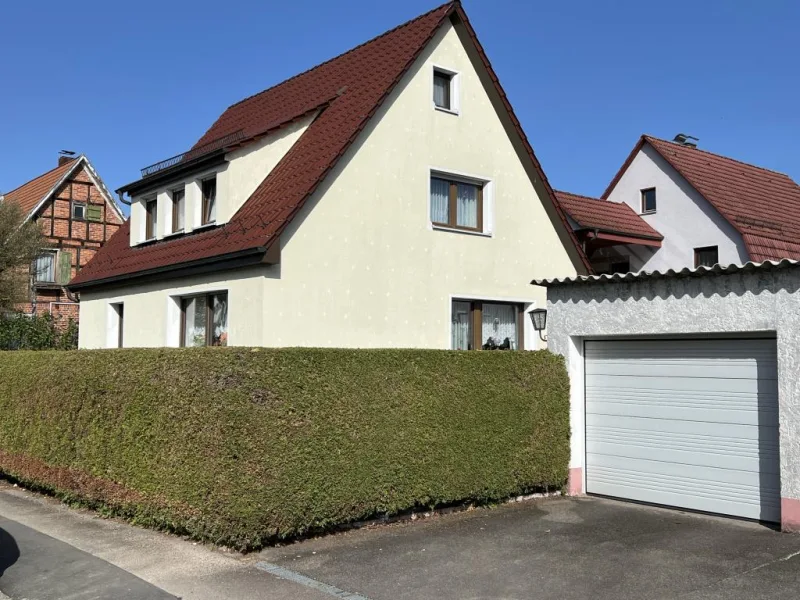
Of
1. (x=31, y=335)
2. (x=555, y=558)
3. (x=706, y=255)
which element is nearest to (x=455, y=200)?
(x=555, y=558)

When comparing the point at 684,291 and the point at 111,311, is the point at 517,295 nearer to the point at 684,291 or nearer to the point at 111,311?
the point at 684,291

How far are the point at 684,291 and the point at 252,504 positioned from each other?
5.81 metres

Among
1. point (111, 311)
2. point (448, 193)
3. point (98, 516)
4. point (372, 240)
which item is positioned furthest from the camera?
point (111, 311)

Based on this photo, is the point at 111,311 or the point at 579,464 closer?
the point at 579,464

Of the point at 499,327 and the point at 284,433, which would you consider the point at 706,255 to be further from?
the point at 284,433

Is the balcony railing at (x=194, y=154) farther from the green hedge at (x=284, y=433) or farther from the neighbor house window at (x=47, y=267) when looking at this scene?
→ the neighbor house window at (x=47, y=267)

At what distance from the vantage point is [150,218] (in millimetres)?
16719

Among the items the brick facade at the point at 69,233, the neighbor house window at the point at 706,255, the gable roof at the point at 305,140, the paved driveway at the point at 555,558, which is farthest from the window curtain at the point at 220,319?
the brick facade at the point at 69,233

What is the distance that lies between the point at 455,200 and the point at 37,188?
78.0 feet

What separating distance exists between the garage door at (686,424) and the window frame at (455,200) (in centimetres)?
468

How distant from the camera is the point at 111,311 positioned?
55.3ft

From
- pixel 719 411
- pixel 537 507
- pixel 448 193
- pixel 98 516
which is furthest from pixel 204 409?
pixel 448 193

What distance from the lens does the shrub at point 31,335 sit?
79.9 ft

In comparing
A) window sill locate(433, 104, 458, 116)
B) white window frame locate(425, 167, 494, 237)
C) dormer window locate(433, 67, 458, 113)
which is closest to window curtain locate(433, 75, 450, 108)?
dormer window locate(433, 67, 458, 113)
